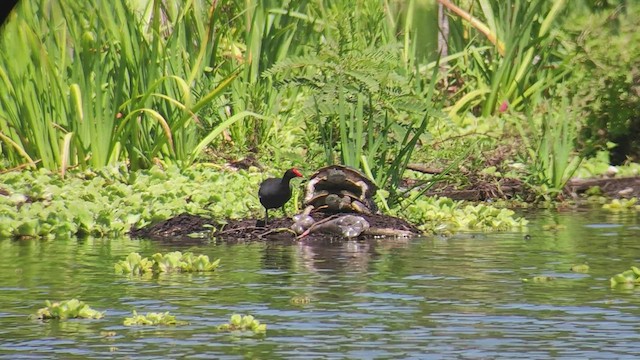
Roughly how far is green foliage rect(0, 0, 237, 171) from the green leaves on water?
3.85 metres

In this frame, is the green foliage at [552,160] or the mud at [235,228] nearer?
the mud at [235,228]

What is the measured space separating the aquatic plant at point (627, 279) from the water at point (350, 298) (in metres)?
0.10

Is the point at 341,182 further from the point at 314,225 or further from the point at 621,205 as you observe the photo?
the point at 621,205

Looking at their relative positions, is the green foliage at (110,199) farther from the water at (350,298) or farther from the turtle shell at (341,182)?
the turtle shell at (341,182)

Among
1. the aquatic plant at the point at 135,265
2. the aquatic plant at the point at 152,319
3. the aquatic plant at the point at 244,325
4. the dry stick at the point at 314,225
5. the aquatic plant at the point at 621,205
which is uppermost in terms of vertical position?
the aquatic plant at the point at 621,205

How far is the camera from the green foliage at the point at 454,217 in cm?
1214

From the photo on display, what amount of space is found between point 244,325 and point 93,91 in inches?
304

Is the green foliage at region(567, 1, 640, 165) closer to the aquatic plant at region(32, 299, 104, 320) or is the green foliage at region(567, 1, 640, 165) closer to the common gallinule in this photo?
the common gallinule

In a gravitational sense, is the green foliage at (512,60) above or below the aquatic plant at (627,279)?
above

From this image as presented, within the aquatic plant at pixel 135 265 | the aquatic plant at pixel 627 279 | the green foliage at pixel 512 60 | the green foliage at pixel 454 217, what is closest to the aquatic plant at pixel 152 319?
the aquatic plant at pixel 135 265

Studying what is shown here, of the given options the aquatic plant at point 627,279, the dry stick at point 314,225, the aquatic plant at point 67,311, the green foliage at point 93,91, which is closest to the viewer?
the aquatic plant at point 67,311

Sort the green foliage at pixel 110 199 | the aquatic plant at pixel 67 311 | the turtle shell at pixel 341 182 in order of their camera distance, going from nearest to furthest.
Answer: the aquatic plant at pixel 67 311, the turtle shell at pixel 341 182, the green foliage at pixel 110 199

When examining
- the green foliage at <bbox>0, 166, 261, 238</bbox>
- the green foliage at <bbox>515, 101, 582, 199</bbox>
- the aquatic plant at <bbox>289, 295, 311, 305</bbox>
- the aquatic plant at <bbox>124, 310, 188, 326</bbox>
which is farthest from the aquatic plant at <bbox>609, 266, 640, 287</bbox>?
the green foliage at <bbox>515, 101, 582, 199</bbox>

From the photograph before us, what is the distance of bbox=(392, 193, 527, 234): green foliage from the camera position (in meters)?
12.1
